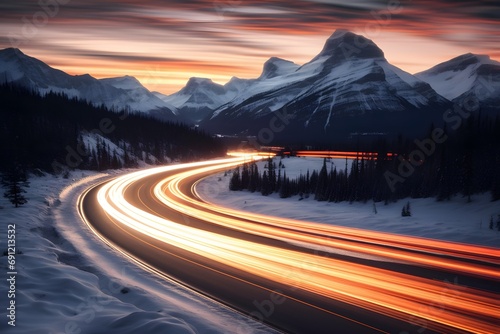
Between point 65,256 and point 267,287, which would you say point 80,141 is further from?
point 267,287

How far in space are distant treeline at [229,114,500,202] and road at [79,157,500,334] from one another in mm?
5414

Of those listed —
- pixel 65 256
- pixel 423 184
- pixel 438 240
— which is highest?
pixel 423 184

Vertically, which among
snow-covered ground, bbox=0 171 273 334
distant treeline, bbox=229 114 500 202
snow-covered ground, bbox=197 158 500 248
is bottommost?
snow-covered ground, bbox=0 171 273 334

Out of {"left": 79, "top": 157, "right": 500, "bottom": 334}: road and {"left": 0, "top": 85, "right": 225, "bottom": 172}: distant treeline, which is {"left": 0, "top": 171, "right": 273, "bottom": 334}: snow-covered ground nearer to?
{"left": 79, "top": 157, "right": 500, "bottom": 334}: road

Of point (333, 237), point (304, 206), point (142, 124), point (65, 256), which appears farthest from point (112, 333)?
point (142, 124)

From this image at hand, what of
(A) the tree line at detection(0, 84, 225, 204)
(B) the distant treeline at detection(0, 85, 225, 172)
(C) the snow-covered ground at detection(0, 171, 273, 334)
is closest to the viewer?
(C) the snow-covered ground at detection(0, 171, 273, 334)

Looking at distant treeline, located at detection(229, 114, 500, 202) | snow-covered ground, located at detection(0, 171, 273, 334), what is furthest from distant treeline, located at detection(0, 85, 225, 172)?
distant treeline, located at detection(229, 114, 500, 202)

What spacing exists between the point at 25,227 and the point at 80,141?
48854 millimetres

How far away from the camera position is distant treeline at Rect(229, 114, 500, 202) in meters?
17.0

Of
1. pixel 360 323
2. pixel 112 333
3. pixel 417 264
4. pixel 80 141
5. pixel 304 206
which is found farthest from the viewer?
pixel 80 141

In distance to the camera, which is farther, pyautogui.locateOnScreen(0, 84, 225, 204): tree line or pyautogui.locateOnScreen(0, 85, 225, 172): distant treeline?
pyautogui.locateOnScreen(0, 85, 225, 172): distant treeline

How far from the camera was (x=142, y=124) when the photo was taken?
93375mm

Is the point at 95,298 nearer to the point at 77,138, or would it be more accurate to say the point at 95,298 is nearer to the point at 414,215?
the point at 414,215

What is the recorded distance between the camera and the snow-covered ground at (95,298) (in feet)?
22.0
